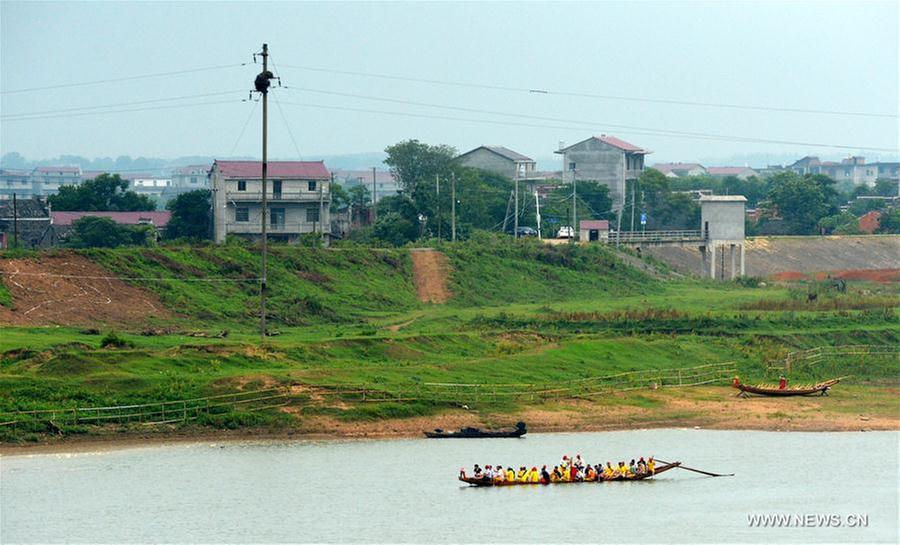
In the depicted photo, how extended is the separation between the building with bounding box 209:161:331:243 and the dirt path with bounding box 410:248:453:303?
13.5 metres

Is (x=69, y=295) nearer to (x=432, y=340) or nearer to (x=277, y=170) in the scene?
(x=432, y=340)

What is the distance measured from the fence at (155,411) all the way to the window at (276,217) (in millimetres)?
59642

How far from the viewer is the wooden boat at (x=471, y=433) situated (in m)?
61.7

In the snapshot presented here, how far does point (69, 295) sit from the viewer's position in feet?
266

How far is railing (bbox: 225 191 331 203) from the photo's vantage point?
12062cm

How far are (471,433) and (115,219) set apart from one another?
72.8 metres

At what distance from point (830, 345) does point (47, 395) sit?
158ft

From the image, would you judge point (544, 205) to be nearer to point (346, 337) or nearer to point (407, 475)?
point (346, 337)

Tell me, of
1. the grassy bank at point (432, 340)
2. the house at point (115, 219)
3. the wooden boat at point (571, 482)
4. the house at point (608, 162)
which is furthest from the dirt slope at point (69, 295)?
the house at point (608, 162)

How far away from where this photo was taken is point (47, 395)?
5925cm

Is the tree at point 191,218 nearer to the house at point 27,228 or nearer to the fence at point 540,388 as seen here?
the house at point 27,228

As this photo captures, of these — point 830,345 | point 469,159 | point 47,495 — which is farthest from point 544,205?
point 47,495

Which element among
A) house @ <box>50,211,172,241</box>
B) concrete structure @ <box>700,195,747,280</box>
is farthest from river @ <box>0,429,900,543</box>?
concrete structure @ <box>700,195,747,280</box>

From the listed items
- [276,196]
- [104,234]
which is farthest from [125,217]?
[104,234]
